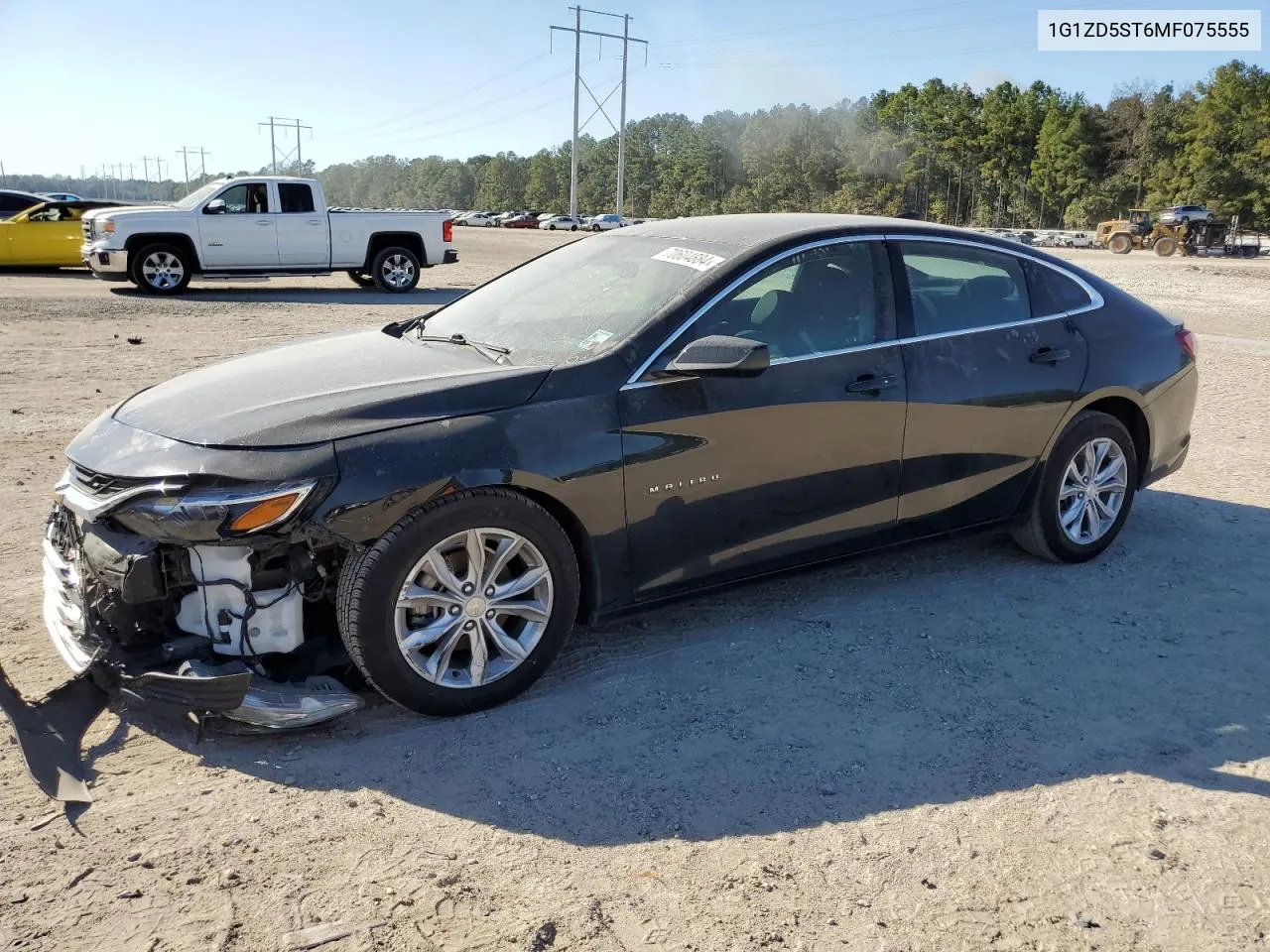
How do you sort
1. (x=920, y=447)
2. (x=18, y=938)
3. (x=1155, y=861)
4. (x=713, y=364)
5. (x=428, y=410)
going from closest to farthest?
(x=18, y=938) → (x=1155, y=861) → (x=428, y=410) → (x=713, y=364) → (x=920, y=447)

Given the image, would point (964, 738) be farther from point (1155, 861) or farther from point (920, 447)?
point (920, 447)

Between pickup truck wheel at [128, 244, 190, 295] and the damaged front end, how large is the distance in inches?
613

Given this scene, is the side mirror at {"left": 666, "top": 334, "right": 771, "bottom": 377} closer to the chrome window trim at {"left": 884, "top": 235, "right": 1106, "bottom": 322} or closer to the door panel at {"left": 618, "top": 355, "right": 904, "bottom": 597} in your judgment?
the door panel at {"left": 618, "top": 355, "right": 904, "bottom": 597}

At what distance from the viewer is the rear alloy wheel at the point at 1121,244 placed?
46531 mm

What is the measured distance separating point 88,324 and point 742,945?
A: 44.1 ft

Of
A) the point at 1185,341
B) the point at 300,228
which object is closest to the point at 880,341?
the point at 1185,341

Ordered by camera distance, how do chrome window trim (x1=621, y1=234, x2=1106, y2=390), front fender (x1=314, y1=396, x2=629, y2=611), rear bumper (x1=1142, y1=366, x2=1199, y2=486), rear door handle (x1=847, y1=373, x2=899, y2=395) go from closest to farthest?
front fender (x1=314, y1=396, x2=629, y2=611) < chrome window trim (x1=621, y1=234, x2=1106, y2=390) < rear door handle (x1=847, y1=373, x2=899, y2=395) < rear bumper (x1=1142, y1=366, x2=1199, y2=486)

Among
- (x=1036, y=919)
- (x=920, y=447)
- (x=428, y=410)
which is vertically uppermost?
(x=428, y=410)

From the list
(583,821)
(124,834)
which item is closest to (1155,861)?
(583,821)

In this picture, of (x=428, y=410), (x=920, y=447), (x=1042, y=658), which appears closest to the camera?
(x=428, y=410)

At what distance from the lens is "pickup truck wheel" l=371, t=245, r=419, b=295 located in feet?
63.0

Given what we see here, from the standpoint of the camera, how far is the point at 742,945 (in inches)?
Answer: 101

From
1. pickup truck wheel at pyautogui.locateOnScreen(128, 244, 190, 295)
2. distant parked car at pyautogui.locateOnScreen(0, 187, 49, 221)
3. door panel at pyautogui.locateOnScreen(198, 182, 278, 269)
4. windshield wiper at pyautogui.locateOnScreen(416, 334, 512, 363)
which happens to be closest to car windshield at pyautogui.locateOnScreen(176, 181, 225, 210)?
door panel at pyautogui.locateOnScreen(198, 182, 278, 269)

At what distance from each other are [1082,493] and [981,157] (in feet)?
336
